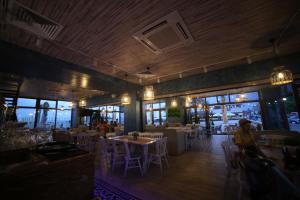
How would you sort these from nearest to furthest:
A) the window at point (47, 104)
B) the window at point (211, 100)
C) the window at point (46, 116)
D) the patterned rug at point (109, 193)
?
the patterned rug at point (109, 193), the window at point (46, 116), the window at point (47, 104), the window at point (211, 100)

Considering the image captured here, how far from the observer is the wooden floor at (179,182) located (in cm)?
233

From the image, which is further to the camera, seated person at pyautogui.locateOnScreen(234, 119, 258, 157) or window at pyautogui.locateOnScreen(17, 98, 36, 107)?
window at pyautogui.locateOnScreen(17, 98, 36, 107)

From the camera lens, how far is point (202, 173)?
322 cm

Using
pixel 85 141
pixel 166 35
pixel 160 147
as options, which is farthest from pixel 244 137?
pixel 85 141

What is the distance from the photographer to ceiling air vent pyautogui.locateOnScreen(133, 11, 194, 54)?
219 centimetres

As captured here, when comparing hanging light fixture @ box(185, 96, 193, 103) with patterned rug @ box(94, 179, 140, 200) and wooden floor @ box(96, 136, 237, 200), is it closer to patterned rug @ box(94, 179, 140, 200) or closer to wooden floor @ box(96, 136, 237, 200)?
wooden floor @ box(96, 136, 237, 200)

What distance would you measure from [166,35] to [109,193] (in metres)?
3.15

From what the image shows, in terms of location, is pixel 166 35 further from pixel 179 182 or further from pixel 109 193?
pixel 109 193

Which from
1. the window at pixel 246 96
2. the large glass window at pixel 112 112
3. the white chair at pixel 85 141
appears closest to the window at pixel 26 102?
the large glass window at pixel 112 112

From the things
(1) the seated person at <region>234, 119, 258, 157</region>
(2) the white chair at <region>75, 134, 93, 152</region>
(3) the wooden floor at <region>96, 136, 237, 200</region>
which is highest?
(1) the seated person at <region>234, 119, 258, 157</region>

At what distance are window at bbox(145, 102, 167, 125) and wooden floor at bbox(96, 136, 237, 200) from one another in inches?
297

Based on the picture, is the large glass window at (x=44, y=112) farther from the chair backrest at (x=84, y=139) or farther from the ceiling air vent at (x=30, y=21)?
the ceiling air vent at (x=30, y=21)

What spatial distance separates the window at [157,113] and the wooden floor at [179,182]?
24.8 ft

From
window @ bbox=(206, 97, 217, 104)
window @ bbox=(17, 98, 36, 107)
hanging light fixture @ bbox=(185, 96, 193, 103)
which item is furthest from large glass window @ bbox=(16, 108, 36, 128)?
window @ bbox=(206, 97, 217, 104)
